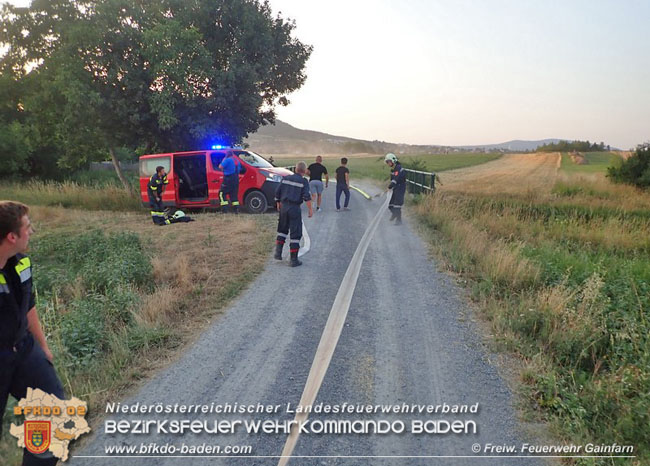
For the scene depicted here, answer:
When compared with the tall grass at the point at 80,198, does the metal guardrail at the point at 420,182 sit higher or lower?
higher

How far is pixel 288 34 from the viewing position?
22.1 m

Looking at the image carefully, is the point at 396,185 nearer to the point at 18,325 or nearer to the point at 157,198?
the point at 157,198

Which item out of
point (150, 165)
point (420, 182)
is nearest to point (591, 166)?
point (420, 182)

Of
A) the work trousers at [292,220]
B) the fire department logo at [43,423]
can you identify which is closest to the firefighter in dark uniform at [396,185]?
the work trousers at [292,220]

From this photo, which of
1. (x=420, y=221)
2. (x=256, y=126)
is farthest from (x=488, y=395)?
(x=256, y=126)

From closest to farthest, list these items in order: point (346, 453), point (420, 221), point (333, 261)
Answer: point (346, 453) → point (333, 261) → point (420, 221)

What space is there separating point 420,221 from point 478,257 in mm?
3957

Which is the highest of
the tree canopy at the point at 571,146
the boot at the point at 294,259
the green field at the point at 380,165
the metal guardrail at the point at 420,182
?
the tree canopy at the point at 571,146

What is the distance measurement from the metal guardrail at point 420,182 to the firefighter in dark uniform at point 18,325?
12771 mm

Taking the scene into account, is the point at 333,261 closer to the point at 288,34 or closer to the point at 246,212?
the point at 246,212

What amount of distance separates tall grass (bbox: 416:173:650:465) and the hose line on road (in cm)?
188

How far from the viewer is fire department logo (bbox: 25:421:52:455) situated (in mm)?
2664

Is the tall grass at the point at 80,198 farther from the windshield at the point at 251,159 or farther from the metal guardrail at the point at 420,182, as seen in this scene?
the metal guardrail at the point at 420,182

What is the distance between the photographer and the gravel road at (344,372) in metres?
3.05
